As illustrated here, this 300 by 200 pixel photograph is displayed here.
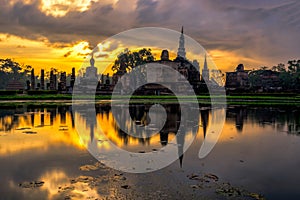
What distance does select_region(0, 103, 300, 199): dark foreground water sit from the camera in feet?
24.4

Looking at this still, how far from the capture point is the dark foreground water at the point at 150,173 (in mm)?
7445

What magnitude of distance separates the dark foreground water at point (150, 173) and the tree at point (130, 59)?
203 ft

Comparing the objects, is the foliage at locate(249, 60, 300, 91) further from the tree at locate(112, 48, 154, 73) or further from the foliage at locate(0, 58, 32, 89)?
the foliage at locate(0, 58, 32, 89)

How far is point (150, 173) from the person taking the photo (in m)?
9.17

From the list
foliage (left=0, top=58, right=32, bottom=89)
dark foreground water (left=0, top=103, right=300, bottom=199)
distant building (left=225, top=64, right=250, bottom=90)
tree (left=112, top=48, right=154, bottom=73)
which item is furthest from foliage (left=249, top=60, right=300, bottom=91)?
foliage (left=0, top=58, right=32, bottom=89)

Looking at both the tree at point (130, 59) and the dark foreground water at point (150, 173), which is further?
the tree at point (130, 59)

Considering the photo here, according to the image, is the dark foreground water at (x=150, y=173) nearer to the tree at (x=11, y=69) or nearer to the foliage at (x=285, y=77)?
the foliage at (x=285, y=77)

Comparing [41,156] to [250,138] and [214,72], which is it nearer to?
[250,138]

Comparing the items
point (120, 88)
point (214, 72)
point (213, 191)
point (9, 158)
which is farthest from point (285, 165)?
point (214, 72)

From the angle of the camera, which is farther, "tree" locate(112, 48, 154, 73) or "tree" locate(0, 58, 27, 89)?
"tree" locate(0, 58, 27, 89)

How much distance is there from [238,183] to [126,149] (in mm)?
5433

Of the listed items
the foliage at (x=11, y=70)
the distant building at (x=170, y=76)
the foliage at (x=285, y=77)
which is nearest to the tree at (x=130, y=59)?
the distant building at (x=170, y=76)

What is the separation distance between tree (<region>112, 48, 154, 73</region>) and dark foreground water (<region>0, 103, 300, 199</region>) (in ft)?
203

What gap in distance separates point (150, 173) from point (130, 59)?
229 ft
